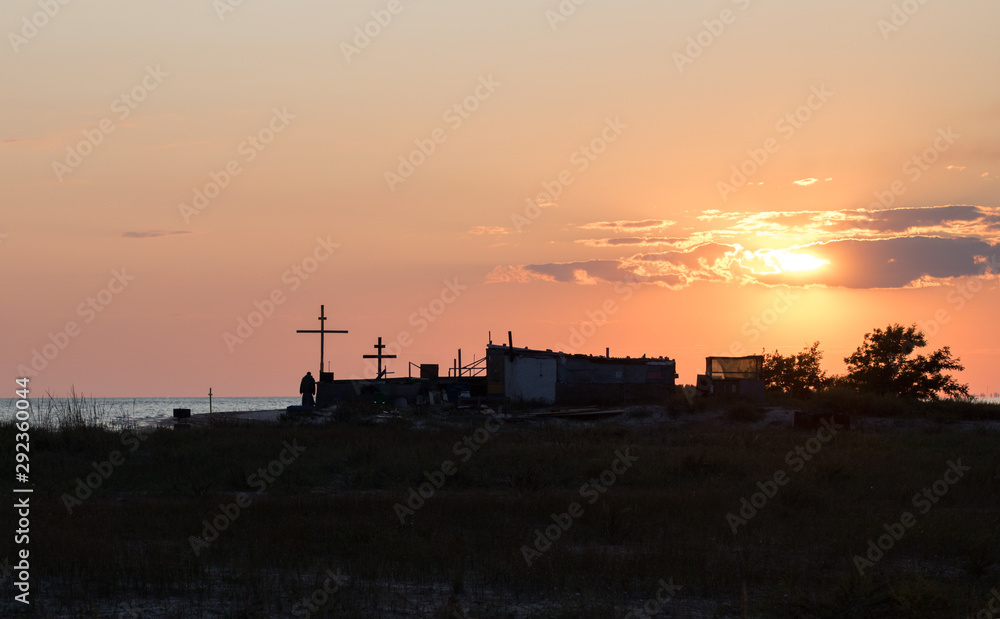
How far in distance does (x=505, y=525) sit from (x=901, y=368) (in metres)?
61.3

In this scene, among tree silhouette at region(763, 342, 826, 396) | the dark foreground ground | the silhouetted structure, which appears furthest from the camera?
tree silhouette at region(763, 342, 826, 396)

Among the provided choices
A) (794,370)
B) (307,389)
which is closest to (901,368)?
(794,370)

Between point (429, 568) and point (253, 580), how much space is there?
8.42 feet

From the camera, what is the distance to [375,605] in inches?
446

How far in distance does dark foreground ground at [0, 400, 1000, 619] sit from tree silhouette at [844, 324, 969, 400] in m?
Result: 41.0

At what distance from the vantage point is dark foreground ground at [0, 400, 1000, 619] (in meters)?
11.8

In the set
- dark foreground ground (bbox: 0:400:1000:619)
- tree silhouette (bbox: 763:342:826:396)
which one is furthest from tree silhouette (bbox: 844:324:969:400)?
dark foreground ground (bbox: 0:400:1000:619)

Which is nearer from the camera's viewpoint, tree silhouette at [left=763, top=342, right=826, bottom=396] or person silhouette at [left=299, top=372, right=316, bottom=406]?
person silhouette at [left=299, top=372, right=316, bottom=406]

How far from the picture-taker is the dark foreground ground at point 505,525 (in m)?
11.8

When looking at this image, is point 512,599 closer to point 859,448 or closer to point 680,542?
point 680,542

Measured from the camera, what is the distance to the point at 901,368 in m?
70.0

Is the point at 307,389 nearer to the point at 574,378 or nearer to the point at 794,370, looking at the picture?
the point at 574,378

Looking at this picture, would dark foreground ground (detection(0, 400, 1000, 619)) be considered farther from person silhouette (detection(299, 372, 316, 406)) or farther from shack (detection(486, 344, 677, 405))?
shack (detection(486, 344, 677, 405))

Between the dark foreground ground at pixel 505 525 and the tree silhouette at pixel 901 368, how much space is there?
40992 mm
